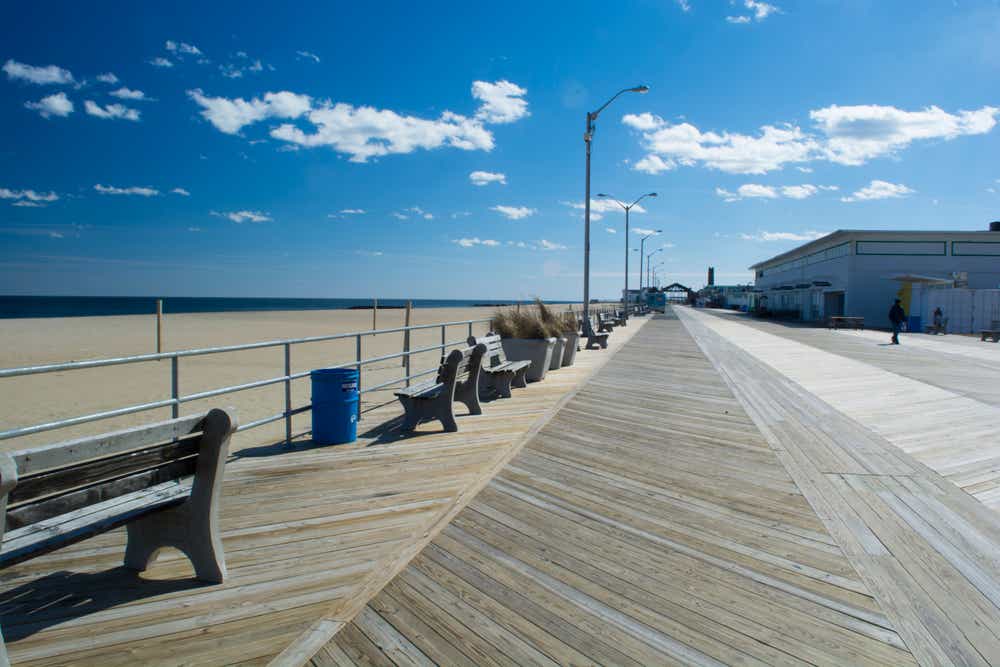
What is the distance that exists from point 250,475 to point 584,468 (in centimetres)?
282

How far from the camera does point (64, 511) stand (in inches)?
94.6

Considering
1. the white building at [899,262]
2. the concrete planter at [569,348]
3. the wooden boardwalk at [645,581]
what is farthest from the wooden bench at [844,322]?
the wooden boardwalk at [645,581]

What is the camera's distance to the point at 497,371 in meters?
8.32

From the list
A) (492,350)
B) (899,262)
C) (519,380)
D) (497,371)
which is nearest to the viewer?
(497,371)

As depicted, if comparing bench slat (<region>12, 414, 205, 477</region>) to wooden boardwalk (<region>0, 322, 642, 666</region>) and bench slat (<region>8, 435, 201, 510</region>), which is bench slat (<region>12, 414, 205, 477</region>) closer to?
bench slat (<region>8, 435, 201, 510</region>)

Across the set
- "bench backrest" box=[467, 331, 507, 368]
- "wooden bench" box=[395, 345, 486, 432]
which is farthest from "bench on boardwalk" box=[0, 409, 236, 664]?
"bench backrest" box=[467, 331, 507, 368]

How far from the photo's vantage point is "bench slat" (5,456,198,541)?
2225 millimetres

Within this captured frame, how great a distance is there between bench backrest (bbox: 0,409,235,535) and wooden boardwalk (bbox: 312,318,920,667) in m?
1.15

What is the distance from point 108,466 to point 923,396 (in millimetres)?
10703

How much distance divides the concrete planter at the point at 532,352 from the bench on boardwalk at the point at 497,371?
13.1 inches

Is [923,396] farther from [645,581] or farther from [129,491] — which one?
[129,491]

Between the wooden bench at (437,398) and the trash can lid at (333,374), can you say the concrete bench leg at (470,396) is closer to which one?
the wooden bench at (437,398)

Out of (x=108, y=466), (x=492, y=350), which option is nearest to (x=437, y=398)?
(x=492, y=350)

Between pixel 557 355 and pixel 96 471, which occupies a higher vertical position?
pixel 96 471
